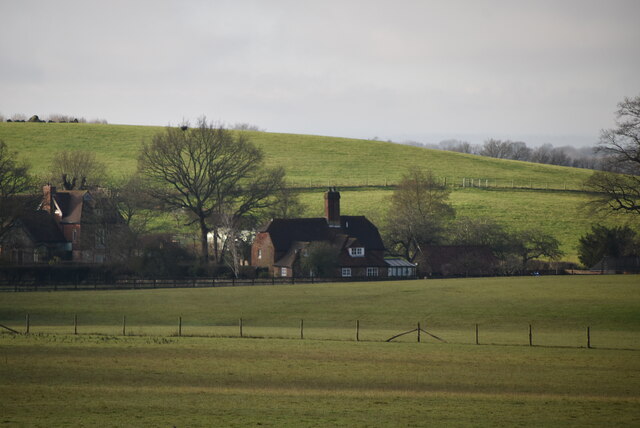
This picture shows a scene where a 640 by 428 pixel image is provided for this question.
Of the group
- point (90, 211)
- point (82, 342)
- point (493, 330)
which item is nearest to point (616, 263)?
point (493, 330)

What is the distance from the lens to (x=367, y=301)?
64625 mm

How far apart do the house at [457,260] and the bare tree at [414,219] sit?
117 inches

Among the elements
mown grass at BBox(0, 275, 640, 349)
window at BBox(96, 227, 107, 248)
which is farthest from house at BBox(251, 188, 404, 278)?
mown grass at BBox(0, 275, 640, 349)

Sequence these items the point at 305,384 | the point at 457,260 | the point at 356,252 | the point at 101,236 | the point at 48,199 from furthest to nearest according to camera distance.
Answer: the point at 48,199
the point at 356,252
the point at 457,260
the point at 101,236
the point at 305,384

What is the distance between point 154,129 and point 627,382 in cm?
15243

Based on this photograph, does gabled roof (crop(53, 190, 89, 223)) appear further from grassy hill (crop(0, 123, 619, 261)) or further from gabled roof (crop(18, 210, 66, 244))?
grassy hill (crop(0, 123, 619, 261))

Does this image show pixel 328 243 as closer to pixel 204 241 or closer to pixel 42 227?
pixel 204 241

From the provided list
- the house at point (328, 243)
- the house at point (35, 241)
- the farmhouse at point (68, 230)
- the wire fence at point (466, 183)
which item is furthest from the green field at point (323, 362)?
the wire fence at point (466, 183)

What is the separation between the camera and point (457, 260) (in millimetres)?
95250

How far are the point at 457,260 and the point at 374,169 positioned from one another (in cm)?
5656

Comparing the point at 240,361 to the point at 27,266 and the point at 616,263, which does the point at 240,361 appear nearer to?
the point at 27,266

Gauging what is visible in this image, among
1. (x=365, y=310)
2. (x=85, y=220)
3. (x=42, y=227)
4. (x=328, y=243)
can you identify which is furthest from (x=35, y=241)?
(x=365, y=310)

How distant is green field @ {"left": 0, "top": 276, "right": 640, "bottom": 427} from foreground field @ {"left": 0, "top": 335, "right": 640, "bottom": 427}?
77mm

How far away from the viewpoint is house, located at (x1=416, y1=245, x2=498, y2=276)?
94188mm
